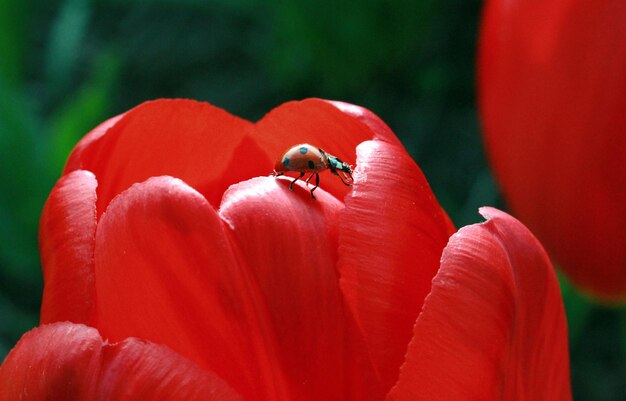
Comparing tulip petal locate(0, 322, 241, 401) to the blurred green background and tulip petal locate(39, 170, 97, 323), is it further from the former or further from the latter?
the blurred green background

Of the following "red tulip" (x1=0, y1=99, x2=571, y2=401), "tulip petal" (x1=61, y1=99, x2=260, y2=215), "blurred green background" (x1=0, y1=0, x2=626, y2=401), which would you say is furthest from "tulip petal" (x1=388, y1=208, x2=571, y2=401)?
"blurred green background" (x1=0, y1=0, x2=626, y2=401)

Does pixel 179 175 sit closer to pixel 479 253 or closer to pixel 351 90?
pixel 479 253

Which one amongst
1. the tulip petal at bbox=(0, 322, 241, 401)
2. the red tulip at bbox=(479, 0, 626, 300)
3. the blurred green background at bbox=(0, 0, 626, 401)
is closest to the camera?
the tulip petal at bbox=(0, 322, 241, 401)

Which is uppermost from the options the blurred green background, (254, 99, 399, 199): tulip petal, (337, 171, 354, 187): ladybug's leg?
(254, 99, 399, 199): tulip petal

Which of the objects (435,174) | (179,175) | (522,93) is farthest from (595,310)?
(179,175)

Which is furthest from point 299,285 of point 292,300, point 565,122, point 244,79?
point 244,79

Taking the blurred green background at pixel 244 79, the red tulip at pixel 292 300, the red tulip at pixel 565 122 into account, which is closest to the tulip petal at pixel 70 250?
the red tulip at pixel 292 300

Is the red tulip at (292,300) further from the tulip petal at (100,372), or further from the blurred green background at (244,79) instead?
the blurred green background at (244,79)
